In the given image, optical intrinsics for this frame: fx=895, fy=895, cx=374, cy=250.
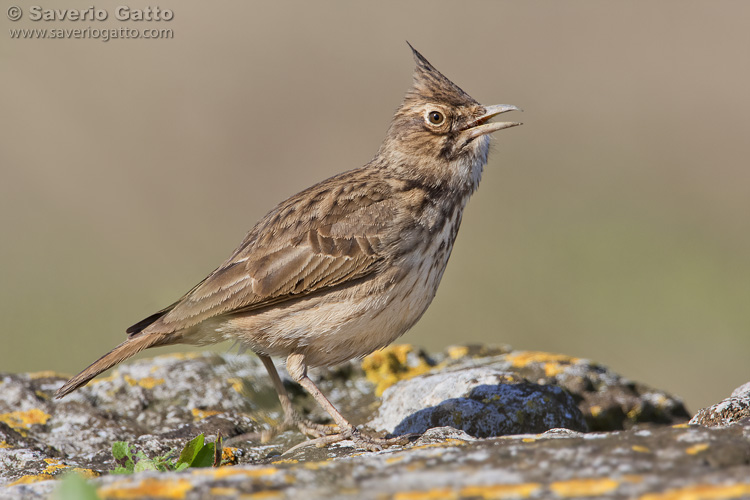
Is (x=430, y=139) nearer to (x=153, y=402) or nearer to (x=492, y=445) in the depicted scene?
(x=153, y=402)

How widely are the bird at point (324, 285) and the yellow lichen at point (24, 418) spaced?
83 centimetres

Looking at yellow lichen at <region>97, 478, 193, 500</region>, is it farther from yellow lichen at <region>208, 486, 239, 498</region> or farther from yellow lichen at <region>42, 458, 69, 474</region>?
yellow lichen at <region>42, 458, 69, 474</region>

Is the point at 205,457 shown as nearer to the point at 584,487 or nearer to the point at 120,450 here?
the point at 120,450

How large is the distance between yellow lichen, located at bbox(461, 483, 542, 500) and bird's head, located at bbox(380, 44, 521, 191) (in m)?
3.80

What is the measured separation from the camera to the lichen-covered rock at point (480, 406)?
5.96 m

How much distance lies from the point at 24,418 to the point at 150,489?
12.2 feet

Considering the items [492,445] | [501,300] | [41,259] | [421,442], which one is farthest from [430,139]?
[41,259]

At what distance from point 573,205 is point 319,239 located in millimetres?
11504

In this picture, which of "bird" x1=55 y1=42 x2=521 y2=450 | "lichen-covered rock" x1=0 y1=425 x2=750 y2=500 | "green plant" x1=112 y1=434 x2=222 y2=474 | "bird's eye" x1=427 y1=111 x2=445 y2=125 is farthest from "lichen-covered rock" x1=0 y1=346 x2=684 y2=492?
"bird's eye" x1=427 y1=111 x2=445 y2=125

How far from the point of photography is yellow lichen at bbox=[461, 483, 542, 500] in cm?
313

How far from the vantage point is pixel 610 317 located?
14.4 m

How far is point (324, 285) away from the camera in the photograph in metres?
6.15

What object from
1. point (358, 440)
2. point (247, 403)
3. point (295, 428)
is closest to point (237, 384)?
point (247, 403)

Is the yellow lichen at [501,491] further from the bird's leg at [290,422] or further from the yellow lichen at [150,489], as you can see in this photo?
the bird's leg at [290,422]
